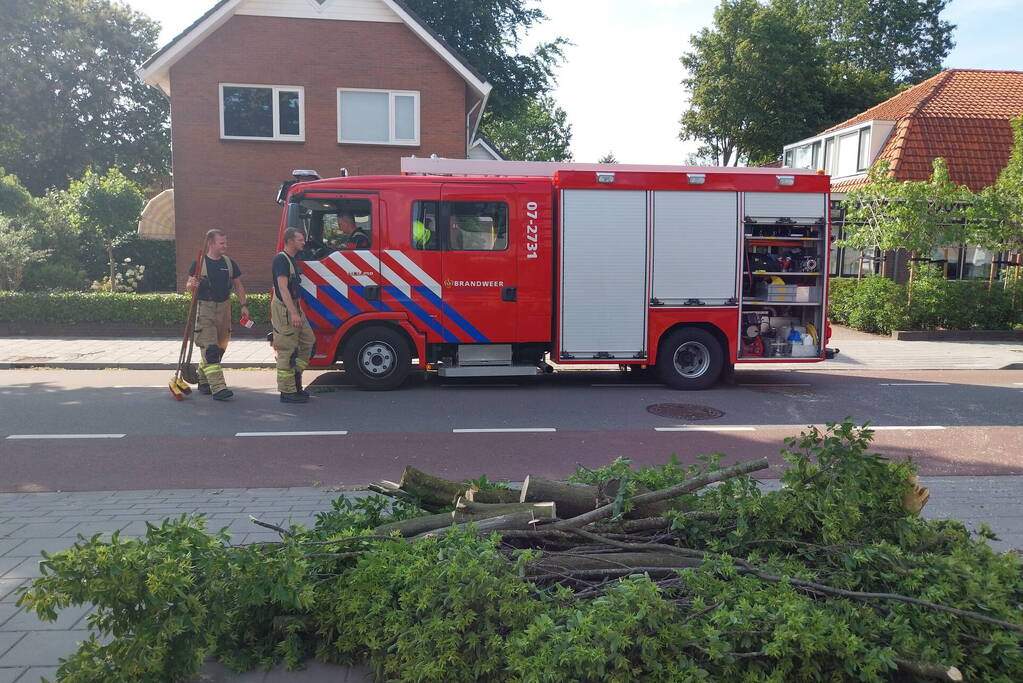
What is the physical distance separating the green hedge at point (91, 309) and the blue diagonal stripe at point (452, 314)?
6853 mm

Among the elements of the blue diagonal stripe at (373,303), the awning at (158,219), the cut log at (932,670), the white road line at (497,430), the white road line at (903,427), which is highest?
the awning at (158,219)

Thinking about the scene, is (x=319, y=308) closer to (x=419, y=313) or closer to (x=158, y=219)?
(x=419, y=313)

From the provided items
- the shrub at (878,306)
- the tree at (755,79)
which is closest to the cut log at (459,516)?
the shrub at (878,306)

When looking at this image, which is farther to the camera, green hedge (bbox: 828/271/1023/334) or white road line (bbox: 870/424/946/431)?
green hedge (bbox: 828/271/1023/334)

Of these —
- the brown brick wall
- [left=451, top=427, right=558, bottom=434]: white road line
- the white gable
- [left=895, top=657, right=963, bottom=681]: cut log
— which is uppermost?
the white gable

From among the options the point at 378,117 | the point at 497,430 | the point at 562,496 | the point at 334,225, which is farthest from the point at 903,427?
the point at 378,117

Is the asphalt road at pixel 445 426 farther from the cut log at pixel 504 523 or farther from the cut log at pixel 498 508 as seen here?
the cut log at pixel 504 523

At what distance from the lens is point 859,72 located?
3978 cm

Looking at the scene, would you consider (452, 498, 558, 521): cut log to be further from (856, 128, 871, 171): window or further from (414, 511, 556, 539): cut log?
(856, 128, 871, 171): window

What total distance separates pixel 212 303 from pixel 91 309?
25.4 ft

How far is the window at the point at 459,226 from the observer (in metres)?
10.5

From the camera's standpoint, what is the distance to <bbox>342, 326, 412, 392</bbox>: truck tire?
1057 centimetres

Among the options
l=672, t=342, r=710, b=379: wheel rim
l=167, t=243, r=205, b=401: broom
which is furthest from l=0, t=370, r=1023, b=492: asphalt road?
l=672, t=342, r=710, b=379: wheel rim

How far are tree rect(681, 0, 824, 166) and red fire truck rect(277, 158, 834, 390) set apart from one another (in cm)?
2891
